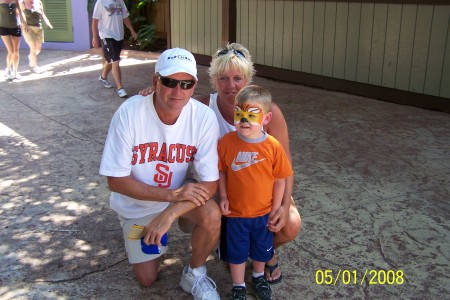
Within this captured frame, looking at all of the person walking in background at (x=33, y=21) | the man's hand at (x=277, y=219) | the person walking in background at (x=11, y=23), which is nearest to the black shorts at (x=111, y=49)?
the person walking in background at (x=11, y=23)

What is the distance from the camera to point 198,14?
34.5ft

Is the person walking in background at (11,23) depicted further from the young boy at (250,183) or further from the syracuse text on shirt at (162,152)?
the young boy at (250,183)

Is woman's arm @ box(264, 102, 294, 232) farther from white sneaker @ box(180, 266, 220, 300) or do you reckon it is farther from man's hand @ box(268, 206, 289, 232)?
white sneaker @ box(180, 266, 220, 300)

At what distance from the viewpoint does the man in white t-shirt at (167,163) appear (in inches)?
107

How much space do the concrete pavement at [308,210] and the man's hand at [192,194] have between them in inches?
21.4

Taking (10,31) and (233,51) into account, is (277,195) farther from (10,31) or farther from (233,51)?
(10,31)

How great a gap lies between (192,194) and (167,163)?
0.82 feet

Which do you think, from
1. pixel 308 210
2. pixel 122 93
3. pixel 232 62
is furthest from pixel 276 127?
pixel 122 93

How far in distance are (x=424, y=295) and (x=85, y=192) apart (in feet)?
8.65

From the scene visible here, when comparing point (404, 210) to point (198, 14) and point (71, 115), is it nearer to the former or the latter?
point (71, 115)

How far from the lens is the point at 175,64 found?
267cm

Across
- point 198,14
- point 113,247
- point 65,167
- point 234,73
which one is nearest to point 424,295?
point 234,73
